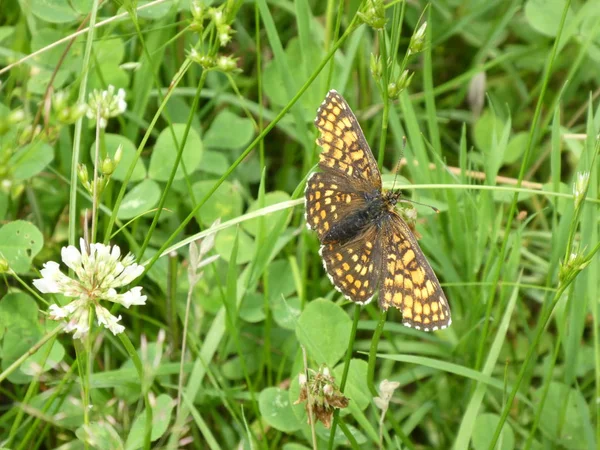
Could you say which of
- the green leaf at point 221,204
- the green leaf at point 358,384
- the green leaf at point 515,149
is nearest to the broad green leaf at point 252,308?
the green leaf at point 221,204

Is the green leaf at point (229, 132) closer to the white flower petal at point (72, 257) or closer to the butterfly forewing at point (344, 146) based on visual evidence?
the butterfly forewing at point (344, 146)

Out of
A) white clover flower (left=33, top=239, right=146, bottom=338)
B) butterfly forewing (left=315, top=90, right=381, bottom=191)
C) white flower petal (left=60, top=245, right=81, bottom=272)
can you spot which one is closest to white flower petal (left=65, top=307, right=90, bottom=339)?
white clover flower (left=33, top=239, right=146, bottom=338)

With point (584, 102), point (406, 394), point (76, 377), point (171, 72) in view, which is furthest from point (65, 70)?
point (584, 102)

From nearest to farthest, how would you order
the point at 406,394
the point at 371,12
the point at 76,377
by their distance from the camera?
the point at 371,12 → the point at 76,377 → the point at 406,394

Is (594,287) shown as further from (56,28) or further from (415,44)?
(56,28)

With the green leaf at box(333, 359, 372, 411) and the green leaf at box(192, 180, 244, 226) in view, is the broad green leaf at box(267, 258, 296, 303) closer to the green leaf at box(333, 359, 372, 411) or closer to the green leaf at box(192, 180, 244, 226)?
the green leaf at box(192, 180, 244, 226)

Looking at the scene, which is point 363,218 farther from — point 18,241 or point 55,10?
point 55,10
